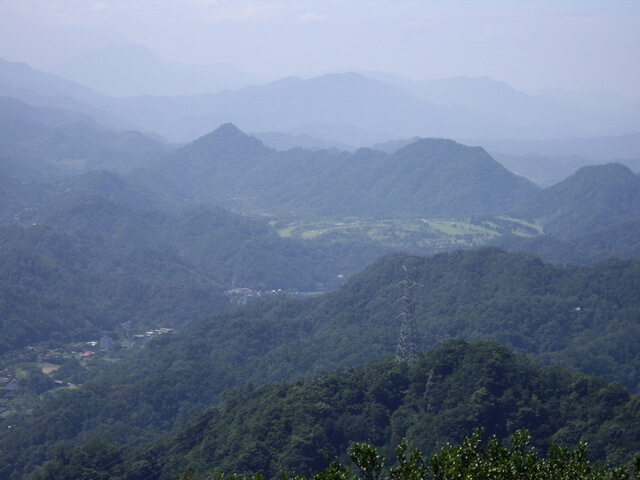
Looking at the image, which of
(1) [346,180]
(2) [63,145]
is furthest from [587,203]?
(2) [63,145]

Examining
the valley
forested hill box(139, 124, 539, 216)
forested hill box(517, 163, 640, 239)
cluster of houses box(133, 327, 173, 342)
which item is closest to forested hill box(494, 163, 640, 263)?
forested hill box(517, 163, 640, 239)

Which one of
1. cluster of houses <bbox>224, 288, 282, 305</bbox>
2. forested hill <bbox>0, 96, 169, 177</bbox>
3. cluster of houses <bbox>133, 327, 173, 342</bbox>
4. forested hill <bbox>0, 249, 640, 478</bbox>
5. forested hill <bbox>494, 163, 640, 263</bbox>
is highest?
forested hill <bbox>0, 96, 169, 177</bbox>

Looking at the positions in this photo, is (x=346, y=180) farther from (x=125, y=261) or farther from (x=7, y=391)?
(x=7, y=391)

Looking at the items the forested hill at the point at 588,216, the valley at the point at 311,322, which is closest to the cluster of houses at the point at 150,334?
the valley at the point at 311,322

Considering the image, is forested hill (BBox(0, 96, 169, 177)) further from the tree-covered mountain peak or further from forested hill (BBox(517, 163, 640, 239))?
forested hill (BBox(517, 163, 640, 239))

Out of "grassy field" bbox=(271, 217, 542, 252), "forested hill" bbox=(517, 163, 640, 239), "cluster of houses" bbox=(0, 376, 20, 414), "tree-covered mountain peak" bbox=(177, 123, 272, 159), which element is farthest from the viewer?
"tree-covered mountain peak" bbox=(177, 123, 272, 159)

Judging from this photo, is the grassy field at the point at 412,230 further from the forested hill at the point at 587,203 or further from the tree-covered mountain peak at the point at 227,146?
the tree-covered mountain peak at the point at 227,146

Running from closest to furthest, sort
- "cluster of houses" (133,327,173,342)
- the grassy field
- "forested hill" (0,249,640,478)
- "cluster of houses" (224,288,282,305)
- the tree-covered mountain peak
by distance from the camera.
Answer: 1. "forested hill" (0,249,640,478)
2. "cluster of houses" (133,327,173,342)
3. "cluster of houses" (224,288,282,305)
4. the grassy field
5. the tree-covered mountain peak

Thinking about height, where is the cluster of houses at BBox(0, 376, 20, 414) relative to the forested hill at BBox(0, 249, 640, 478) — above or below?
below
